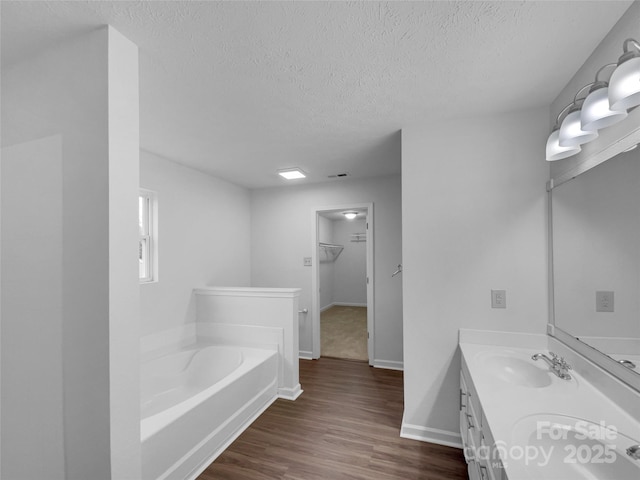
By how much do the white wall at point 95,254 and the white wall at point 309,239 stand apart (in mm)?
2816

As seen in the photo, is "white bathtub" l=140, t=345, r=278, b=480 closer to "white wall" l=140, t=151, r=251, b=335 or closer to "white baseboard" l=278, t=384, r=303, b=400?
"white baseboard" l=278, t=384, r=303, b=400

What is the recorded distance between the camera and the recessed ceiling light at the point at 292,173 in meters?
3.45

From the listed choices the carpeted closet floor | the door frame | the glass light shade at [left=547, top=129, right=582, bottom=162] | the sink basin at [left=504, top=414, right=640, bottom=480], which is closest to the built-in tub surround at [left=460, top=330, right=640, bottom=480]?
the sink basin at [left=504, top=414, right=640, bottom=480]

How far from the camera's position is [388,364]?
364 centimetres

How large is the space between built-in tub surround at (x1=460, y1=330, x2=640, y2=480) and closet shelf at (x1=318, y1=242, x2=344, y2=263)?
5.31 m

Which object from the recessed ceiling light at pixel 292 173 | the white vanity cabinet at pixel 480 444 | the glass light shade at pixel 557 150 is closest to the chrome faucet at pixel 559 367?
the white vanity cabinet at pixel 480 444

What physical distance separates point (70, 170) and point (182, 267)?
1.98m

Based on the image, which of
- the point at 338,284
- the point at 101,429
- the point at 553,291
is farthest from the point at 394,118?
the point at 338,284

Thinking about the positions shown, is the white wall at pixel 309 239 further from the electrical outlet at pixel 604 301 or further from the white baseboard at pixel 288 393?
the electrical outlet at pixel 604 301

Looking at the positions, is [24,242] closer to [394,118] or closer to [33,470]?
[33,470]

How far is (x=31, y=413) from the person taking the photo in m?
1.39

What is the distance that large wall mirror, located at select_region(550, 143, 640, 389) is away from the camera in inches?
47.4

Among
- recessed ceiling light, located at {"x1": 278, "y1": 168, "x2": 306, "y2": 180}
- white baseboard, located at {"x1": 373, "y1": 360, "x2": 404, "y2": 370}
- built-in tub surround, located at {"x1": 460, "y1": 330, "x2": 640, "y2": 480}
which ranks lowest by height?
white baseboard, located at {"x1": 373, "y1": 360, "x2": 404, "y2": 370}

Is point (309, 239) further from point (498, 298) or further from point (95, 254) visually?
point (95, 254)
